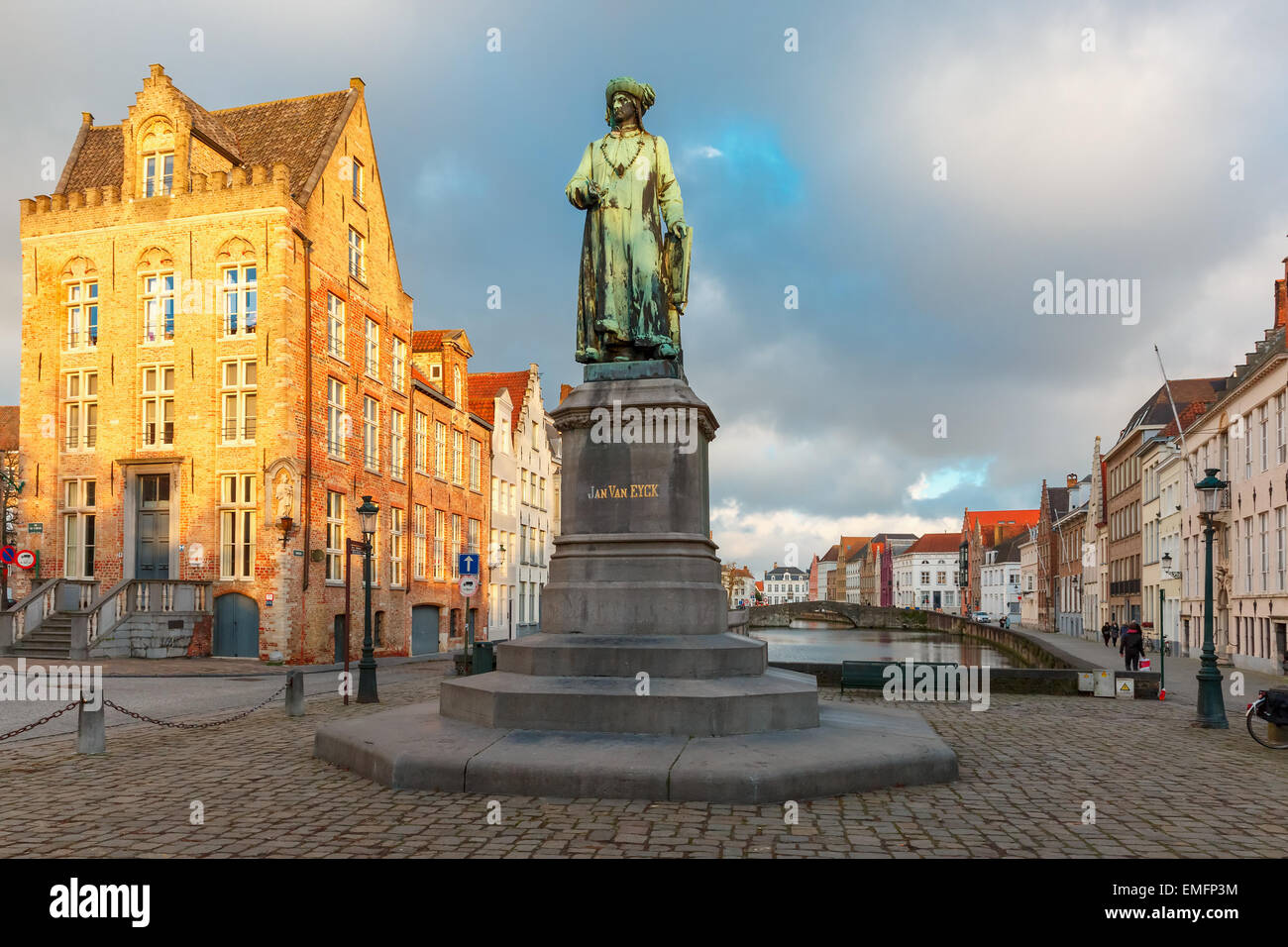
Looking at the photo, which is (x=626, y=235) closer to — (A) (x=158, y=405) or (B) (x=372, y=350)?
(A) (x=158, y=405)

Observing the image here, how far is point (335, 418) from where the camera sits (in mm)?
32375

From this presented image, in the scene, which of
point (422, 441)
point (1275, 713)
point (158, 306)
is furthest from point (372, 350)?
point (1275, 713)

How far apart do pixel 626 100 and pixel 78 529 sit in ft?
86.4

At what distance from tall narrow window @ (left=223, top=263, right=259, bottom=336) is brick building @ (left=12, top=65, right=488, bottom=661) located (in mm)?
60

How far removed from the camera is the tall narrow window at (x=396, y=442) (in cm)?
3688

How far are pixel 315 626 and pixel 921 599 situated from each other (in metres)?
141

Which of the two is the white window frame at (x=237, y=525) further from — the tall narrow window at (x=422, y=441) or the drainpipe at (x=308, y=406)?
the tall narrow window at (x=422, y=441)

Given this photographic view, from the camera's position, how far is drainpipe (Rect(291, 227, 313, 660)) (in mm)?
29656

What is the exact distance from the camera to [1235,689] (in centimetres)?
2253

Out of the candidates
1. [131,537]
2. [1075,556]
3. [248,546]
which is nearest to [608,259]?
[248,546]

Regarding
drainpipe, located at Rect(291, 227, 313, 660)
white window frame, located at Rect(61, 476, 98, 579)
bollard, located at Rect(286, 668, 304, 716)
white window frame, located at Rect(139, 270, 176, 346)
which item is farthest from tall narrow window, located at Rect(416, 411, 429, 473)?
bollard, located at Rect(286, 668, 304, 716)
